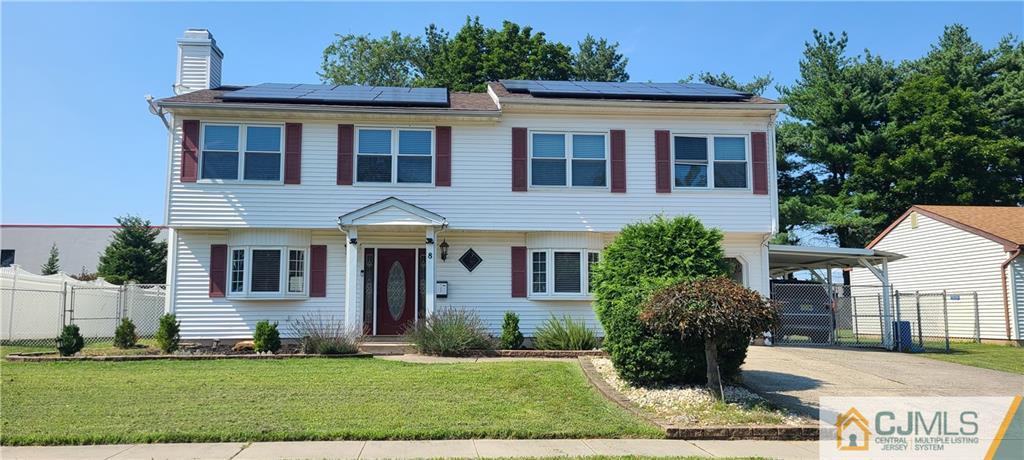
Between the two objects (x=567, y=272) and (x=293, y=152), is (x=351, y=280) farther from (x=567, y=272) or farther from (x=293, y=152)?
(x=567, y=272)

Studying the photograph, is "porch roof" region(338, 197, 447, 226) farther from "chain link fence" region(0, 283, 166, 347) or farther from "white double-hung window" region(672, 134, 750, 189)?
"chain link fence" region(0, 283, 166, 347)

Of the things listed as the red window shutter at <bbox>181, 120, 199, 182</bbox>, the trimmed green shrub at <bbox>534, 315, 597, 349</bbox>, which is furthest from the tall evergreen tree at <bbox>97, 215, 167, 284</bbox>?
the trimmed green shrub at <bbox>534, 315, 597, 349</bbox>

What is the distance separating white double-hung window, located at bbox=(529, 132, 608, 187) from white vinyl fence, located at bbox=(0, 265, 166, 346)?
11600 millimetres

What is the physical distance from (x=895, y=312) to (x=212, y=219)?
58.4 ft

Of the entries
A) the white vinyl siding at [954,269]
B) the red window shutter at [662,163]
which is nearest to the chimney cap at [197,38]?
the red window shutter at [662,163]

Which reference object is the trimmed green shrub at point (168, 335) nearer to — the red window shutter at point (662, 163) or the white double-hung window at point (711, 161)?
the red window shutter at point (662, 163)

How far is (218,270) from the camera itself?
15.5 meters

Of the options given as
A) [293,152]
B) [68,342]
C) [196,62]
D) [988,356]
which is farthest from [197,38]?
[988,356]

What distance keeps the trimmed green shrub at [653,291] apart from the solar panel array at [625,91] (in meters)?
7.09

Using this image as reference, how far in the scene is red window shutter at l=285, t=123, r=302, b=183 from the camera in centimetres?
1559

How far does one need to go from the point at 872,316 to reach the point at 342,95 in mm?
14786

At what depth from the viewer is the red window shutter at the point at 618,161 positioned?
53.2 feet

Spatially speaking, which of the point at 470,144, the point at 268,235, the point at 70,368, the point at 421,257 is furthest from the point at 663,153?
the point at 70,368

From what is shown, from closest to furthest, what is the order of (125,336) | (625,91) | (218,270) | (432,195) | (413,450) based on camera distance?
(413,450)
(125,336)
(218,270)
(432,195)
(625,91)
